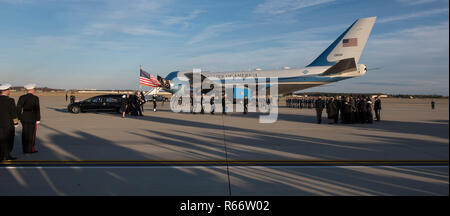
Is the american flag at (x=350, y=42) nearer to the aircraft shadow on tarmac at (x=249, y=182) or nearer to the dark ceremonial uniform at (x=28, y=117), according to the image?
the aircraft shadow on tarmac at (x=249, y=182)

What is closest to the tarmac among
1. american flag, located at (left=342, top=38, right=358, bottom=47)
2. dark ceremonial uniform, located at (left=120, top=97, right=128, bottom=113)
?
dark ceremonial uniform, located at (left=120, top=97, right=128, bottom=113)

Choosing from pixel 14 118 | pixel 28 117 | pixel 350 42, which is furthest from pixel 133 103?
pixel 350 42

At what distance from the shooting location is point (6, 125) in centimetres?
641

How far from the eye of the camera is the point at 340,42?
97.6ft

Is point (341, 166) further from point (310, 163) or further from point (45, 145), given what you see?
point (45, 145)

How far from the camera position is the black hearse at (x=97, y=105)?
2106 centimetres

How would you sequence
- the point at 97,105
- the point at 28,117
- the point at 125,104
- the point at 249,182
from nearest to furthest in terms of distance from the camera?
the point at 249,182, the point at 28,117, the point at 125,104, the point at 97,105

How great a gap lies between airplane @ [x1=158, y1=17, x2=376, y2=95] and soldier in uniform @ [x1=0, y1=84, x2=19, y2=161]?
25191 millimetres

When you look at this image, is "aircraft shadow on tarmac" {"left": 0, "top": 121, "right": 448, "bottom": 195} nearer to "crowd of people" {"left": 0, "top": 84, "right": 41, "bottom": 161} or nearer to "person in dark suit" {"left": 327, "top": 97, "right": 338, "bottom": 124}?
"crowd of people" {"left": 0, "top": 84, "right": 41, "bottom": 161}

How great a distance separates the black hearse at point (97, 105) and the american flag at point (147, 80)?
30.5ft

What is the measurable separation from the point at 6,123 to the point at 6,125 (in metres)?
0.04

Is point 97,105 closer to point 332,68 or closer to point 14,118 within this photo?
point 14,118

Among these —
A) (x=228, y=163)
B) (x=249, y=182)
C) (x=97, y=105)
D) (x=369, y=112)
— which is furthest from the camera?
(x=97, y=105)

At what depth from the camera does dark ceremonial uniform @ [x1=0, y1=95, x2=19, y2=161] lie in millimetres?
6360
